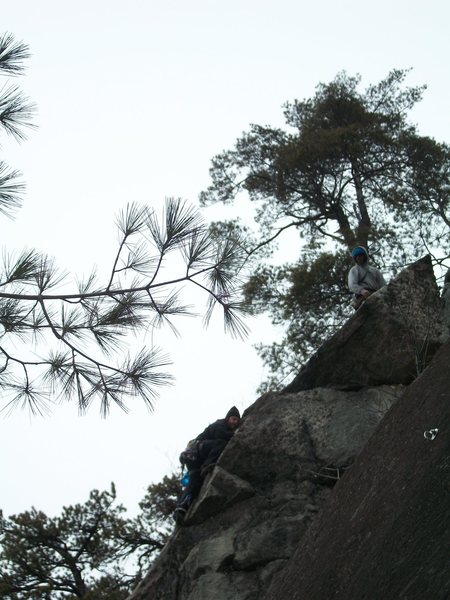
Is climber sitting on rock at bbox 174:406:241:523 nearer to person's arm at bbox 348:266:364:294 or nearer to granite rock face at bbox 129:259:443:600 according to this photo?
granite rock face at bbox 129:259:443:600

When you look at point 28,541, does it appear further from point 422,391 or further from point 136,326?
point 422,391

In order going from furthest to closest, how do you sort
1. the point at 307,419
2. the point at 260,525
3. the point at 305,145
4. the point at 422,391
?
the point at 305,145, the point at 307,419, the point at 260,525, the point at 422,391

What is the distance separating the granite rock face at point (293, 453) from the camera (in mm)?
6363

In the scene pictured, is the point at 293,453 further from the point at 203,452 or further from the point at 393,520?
the point at 393,520

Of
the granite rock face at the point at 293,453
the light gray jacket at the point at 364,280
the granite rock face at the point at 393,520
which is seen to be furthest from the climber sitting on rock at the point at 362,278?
the granite rock face at the point at 393,520

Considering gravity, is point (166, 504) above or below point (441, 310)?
above

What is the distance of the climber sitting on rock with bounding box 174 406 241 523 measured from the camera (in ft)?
24.1

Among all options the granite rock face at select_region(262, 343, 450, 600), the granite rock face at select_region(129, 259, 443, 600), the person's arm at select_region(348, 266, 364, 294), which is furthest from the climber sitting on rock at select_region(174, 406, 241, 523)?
the granite rock face at select_region(262, 343, 450, 600)

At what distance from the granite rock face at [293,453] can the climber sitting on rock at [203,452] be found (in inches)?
5.1

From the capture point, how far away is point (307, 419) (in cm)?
727

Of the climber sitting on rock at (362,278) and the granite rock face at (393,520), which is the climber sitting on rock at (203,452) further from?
the granite rock face at (393,520)

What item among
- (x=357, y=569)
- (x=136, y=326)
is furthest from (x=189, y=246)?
(x=357, y=569)

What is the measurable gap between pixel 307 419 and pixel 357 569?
3740 mm

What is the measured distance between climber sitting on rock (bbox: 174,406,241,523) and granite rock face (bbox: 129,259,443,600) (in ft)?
0.43
